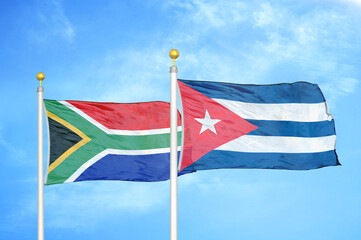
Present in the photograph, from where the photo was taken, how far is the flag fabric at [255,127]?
1261 centimetres

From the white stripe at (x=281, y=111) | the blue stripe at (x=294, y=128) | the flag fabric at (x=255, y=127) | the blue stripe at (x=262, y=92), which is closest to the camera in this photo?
the flag fabric at (x=255, y=127)

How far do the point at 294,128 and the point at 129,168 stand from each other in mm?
4474

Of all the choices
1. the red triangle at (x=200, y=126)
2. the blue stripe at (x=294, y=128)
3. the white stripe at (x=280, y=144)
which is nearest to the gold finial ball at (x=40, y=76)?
the red triangle at (x=200, y=126)

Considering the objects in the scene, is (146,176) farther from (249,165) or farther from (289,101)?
(289,101)

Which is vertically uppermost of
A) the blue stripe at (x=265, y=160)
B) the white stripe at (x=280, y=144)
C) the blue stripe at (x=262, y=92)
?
the blue stripe at (x=262, y=92)

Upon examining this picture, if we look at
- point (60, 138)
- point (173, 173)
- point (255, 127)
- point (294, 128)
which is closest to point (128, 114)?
point (60, 138)

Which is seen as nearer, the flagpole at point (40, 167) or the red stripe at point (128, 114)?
the flagpole at point (40, 167)

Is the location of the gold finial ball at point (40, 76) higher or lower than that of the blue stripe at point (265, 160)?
higher

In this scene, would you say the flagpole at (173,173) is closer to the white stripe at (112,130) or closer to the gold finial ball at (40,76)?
the white stripe at (112,130)

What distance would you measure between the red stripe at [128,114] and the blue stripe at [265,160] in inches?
92.1

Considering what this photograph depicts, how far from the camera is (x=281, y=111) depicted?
536 inches

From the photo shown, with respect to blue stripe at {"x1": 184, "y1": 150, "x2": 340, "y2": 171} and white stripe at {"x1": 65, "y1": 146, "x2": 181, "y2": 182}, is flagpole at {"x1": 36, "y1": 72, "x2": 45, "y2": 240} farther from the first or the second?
blue stripe at {"x1": 184, "y1": 150, "x2": 340, "y2": 171}

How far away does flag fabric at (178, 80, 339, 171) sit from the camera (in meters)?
12.6

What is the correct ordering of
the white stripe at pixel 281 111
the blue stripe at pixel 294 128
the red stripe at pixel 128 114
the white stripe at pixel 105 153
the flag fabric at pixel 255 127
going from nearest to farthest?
1. the flag fabric at pixel 255 127
2. the white stripe at pixel 281 111
3. the blue stripe at pixel 294 128
4. the white stripe at pixel 105 153
5. the red stripe at pixel 128 114
